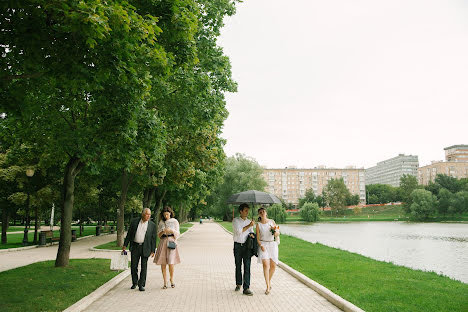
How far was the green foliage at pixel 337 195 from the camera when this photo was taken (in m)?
118

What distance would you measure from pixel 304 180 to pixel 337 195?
46.8 meters

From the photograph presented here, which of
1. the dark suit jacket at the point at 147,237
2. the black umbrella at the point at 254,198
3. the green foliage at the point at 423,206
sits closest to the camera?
the dark suit jacket at the point at 147,237

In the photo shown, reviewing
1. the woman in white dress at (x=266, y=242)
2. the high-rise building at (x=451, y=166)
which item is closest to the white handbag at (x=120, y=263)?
the woman in white dress at (x=266, y=242)

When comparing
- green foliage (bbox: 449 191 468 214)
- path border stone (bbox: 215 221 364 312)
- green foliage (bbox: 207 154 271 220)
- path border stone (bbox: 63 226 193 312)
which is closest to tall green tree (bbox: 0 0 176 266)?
path border stone (bbox: 63 226 193 312)

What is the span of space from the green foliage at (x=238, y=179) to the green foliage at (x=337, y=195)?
65.1m

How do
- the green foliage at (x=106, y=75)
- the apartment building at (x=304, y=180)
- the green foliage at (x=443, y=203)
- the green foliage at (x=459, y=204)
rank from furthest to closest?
the apartment building at (x=304, y=180)
the green foliage at (x=443, y=203)
the green foliage at (x=459, y=204)
the green foliage at (x=106, y=75)

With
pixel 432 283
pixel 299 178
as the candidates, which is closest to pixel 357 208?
pixel 299 178

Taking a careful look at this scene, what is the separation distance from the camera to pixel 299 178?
553 ft

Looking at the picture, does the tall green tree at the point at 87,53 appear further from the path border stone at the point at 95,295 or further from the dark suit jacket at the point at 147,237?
the path border stone at the point at 95,295

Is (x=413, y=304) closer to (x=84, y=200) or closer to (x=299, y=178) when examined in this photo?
(x=84, y=200)

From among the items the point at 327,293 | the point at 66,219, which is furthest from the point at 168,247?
the point at 66,219

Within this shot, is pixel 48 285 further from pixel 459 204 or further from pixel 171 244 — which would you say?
pixel 459 204

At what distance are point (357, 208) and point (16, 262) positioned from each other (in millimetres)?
107318

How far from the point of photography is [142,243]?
28.8 ft
